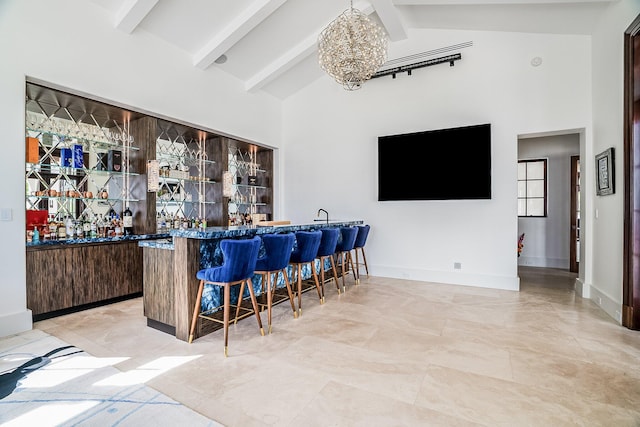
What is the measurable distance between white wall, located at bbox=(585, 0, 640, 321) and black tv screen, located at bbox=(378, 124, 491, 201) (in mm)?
1299

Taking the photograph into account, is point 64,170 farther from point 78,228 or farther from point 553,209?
point 553,209

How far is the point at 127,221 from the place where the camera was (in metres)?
4.40

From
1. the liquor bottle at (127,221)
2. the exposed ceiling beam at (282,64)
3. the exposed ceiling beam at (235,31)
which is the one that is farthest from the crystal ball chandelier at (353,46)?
the liquor bottle at (127,221)

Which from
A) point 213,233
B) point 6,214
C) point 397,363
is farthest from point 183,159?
point 397,363

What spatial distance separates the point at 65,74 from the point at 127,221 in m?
1.94

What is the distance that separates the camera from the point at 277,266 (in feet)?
10.2

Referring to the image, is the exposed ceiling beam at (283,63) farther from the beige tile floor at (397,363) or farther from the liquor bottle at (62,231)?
the beige tile floor at (397,363)

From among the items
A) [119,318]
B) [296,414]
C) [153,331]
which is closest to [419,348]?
[296,414]

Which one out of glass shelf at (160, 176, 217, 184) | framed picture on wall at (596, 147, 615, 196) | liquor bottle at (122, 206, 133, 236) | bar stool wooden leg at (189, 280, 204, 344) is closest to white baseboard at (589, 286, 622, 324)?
framed picture on wall at (596, 147, 615, 196)

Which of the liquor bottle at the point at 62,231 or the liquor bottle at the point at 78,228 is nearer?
the liquor bottle at the point at 62,231

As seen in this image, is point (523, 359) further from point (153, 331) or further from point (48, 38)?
point (48, 38)

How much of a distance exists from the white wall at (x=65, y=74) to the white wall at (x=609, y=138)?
5.51 metres

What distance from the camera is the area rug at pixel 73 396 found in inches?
68.9

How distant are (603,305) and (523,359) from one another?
2.21 meters
